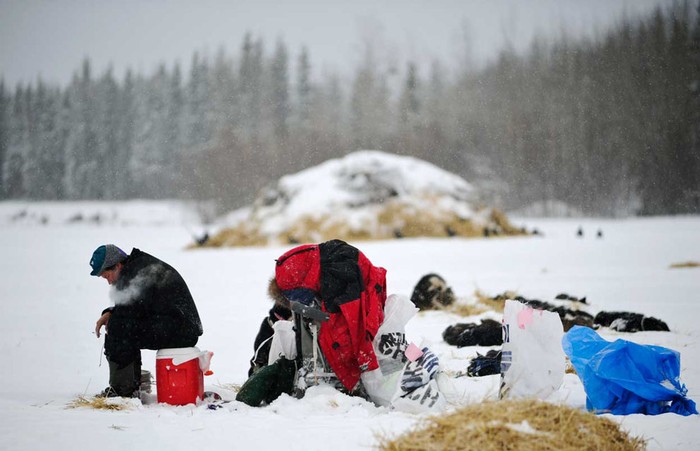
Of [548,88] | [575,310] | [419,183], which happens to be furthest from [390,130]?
[575,310]

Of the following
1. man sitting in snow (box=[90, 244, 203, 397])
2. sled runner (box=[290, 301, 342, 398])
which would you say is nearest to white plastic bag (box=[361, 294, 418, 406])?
sled runner (box=[290, 301, 342, 398])

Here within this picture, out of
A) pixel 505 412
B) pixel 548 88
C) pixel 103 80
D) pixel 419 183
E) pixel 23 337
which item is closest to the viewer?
pixel 505 412

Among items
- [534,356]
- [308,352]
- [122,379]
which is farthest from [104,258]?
[534,356]

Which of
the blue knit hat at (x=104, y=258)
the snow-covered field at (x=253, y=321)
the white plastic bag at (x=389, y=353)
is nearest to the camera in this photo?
the snow-covered field at (x=253, y=321)

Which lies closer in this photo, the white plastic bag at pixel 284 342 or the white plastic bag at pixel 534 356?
the white plastic bag at pixel 534 356

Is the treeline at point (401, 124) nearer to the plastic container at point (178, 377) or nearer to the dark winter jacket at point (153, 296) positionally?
the dark winter jacket at point (153, 296)

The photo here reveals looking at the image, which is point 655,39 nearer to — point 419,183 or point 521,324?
point 419,183

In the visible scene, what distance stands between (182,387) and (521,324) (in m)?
2.09

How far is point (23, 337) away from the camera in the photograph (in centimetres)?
640

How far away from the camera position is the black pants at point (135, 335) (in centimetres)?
404

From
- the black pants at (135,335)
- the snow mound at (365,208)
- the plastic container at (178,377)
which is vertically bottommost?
the plastic container at (178,377)

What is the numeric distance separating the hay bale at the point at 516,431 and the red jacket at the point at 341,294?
1098 millimetres

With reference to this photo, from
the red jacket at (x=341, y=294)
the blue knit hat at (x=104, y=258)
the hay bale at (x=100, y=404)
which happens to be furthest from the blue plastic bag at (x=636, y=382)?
the blue knit hat at (x=104, y=258)

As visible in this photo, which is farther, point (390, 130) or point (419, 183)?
point (390, 130)
